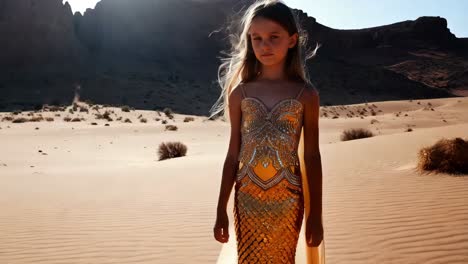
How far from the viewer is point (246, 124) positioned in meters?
2.49

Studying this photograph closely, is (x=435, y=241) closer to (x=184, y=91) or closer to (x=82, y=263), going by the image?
(x=82, y=263)

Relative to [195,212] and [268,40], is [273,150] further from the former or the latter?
Result: [195,212]

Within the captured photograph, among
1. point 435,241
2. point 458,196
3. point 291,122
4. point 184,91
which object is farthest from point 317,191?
point 184,91

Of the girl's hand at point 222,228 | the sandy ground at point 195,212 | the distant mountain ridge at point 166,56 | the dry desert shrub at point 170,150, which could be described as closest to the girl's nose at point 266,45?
the girl's hand at point 222,228

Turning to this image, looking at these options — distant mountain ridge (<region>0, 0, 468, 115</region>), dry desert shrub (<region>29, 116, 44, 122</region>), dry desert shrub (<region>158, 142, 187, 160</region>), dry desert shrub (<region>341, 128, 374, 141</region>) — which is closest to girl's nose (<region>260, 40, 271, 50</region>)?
A: dry desert shrub (<region>158, 142, 187, 160</region>)

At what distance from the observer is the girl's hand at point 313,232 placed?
95.0 inches

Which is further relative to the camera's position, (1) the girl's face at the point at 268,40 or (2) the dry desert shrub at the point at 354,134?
(2) the dry desert shrub at the point at 354,134

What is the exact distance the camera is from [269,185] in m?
2.35

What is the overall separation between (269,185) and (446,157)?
6.03m

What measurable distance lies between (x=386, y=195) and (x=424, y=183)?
817 mm

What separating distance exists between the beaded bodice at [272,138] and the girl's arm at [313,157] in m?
0.05

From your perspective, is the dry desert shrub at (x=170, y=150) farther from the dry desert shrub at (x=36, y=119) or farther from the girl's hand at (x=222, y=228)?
the dry desert shrub at (x=36, y=119)

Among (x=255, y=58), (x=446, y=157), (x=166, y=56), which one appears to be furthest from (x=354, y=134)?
(x=166, y=56)

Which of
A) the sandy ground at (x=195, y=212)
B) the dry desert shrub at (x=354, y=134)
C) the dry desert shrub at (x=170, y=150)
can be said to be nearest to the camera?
the sandy ground at (x=195, y=212)
